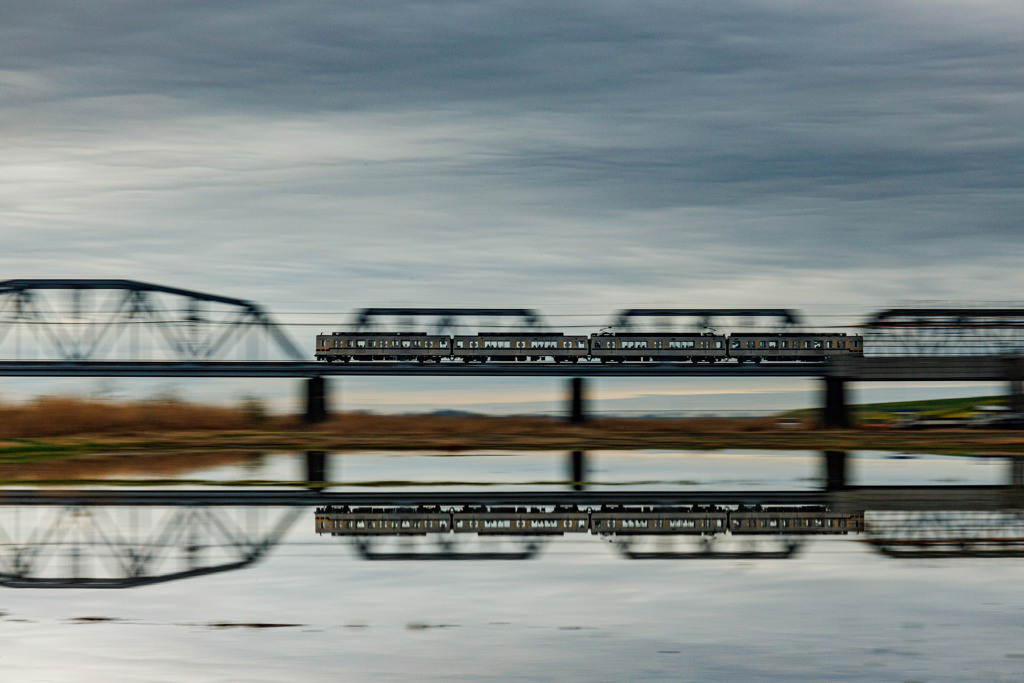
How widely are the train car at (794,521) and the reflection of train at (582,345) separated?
81.4m

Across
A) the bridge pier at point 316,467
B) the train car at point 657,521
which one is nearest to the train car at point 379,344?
the bridge pier at point 316,467

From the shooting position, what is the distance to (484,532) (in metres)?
24.6

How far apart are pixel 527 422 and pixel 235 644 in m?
79.6

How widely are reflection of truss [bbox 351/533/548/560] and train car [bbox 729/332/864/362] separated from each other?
3621 inches

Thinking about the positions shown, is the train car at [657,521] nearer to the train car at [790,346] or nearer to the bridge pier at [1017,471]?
the bridge pier at [1017,471]

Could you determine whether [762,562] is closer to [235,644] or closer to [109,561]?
[235,644]

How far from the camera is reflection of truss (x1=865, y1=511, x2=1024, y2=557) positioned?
2145 cm

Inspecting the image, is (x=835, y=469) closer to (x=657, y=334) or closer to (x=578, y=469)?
(x=578, y=469)

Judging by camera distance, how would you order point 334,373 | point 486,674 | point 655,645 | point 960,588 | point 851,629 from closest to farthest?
1. point 486,674
2. point 655,645
3. point 851,629
4. point 960,588
5. point 334,373

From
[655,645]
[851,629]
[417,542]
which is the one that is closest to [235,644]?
[655,645]

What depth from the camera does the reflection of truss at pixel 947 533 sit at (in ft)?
70.4

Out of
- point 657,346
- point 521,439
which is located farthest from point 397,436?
point 657,346

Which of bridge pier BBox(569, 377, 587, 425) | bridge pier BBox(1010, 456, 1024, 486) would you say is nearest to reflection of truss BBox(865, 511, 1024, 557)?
bridge pier BBox(1010, 456, 1024, 486)

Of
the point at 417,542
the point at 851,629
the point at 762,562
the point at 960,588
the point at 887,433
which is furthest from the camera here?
the point at 887,433
